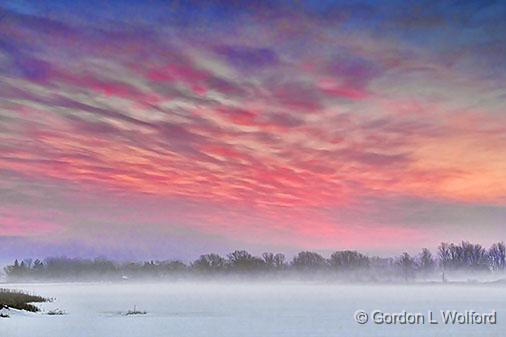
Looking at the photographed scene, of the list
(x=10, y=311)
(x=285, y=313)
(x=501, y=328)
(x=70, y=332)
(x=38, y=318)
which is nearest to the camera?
(x=70, y=332)

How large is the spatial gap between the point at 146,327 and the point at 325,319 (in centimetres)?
1032

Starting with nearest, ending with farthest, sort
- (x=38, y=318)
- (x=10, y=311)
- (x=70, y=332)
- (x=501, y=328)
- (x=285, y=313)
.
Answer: (x=70, y=332)
(x=501, y=328)
(x=38, y=318)
(x=10, y=311)
(x=285, y=313)

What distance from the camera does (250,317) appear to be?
34.1m

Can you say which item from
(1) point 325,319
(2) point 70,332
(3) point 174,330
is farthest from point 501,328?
(2) point 70,332

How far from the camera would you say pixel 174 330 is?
89.1ft

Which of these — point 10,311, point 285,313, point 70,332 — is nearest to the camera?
point 70,332

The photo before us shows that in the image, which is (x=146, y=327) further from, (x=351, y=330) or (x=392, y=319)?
(x=392, y=319)

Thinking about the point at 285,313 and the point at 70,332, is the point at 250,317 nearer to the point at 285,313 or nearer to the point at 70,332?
the point at 285,313

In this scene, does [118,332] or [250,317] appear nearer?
[118,332]

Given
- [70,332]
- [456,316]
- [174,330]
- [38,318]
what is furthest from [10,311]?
[456,316]

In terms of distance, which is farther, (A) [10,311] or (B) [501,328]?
(A) [10,311]

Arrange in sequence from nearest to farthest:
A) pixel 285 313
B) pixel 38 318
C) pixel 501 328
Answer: pixel 501 328 < pixel 38 318 < pixel 285 313

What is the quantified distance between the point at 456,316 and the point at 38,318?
24947 mm

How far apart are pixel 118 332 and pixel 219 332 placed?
4714mm
